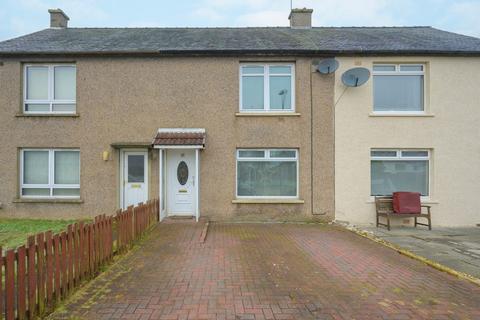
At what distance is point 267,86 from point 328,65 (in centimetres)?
210

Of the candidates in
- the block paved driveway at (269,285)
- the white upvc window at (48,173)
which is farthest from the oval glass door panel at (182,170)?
the white upvc window at (48,173)

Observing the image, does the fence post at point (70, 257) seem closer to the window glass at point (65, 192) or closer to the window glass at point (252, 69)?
the window glass at point (65, 192)

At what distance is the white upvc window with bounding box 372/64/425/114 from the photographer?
33.3 ft

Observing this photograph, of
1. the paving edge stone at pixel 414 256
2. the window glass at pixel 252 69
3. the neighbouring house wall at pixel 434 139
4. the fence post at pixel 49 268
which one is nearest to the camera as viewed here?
the fence post at pixel 49 268

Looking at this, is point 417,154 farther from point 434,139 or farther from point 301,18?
point 301,18

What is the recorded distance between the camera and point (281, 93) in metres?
10.2

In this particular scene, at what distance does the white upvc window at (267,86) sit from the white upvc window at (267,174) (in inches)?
61.1

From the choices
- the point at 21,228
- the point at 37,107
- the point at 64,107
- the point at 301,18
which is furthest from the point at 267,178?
the point at 37,107

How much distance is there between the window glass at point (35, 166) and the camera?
10.1 m

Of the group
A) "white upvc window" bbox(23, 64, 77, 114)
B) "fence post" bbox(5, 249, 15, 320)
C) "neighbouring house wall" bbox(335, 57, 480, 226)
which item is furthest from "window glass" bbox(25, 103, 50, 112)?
"neighbouring house wall" bbox(335, 57, 480, 226)

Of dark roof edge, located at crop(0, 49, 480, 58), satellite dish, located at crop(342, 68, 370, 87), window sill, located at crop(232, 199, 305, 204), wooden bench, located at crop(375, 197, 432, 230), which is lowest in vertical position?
wooden bench, located at crop(375, 197, 432, 230)

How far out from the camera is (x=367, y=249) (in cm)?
677

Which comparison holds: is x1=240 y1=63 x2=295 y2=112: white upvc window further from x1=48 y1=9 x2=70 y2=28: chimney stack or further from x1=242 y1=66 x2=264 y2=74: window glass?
x1=48 y1=9 x2=70 y2=28: chimney stack

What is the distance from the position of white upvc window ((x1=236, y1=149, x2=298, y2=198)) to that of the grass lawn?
5.62 metres
